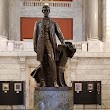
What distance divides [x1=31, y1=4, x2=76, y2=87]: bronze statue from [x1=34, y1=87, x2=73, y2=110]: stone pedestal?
0.29 m

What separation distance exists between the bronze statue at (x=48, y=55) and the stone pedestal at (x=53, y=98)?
0.29 meters

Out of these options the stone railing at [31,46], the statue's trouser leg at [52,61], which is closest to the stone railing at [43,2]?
the stone railing at [31,46]

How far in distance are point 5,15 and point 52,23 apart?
37.4 ft

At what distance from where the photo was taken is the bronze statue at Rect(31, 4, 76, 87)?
10359 mm

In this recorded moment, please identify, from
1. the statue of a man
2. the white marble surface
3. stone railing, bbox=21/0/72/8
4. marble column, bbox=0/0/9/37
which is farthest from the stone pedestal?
stone railing, bbox=21/0/72/8

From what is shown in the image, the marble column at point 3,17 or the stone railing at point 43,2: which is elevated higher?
the stone railing at point 43,2

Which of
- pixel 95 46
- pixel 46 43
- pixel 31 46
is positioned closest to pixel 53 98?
pixel 46 43

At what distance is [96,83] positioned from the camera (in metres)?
18.7

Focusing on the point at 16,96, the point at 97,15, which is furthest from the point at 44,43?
the point at 97,15

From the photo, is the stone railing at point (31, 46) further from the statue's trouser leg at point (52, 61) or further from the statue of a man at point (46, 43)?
the statue's trouser leg at point (52, 61)

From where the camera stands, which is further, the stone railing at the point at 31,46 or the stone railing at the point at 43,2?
the stone railing at the point at 43,2

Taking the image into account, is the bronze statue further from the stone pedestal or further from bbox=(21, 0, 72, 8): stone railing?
bbox=(21, 0, 72, 8): stone railing

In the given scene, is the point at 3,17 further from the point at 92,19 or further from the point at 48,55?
the point at 48,55

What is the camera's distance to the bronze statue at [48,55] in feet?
34.0
